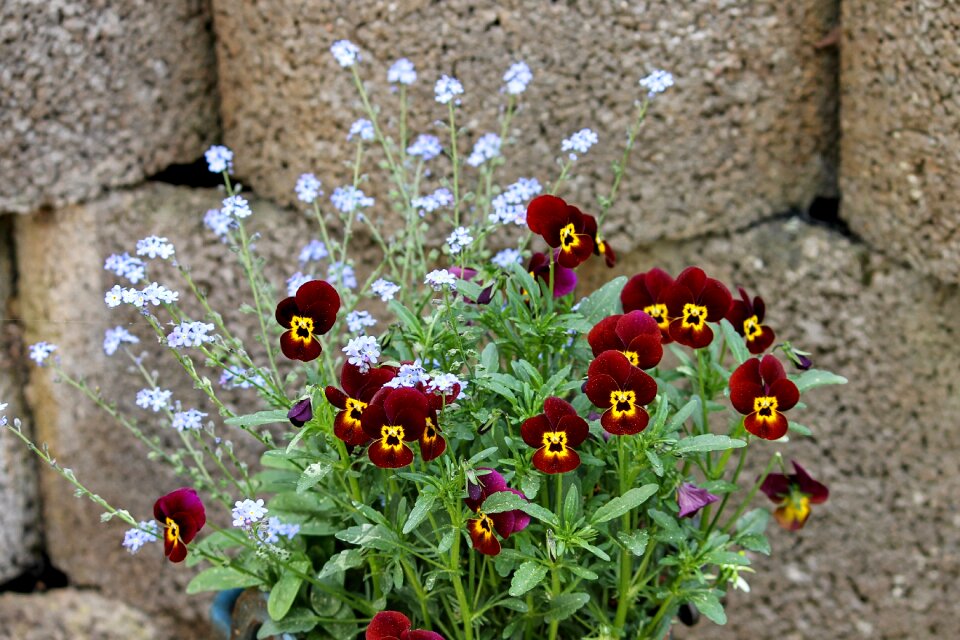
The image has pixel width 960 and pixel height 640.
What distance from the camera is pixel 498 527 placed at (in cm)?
114

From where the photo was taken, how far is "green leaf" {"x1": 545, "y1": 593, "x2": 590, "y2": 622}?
1193 millimetres

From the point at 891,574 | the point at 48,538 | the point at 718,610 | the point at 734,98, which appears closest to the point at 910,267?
the point at 734,98

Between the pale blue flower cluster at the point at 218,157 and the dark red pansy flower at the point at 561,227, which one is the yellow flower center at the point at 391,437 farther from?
the pale blue flower cluster at the point at 218,157

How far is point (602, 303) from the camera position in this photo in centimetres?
130

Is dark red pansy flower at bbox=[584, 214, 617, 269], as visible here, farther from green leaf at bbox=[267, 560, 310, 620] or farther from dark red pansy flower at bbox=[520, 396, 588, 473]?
green leaf at bbox=[267, 560, 310, 620]

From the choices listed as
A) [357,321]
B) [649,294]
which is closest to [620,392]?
[649,294]

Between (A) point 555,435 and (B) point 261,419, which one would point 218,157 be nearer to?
(B) point 261,419

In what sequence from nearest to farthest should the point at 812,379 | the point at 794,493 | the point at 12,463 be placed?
the point at 812,379
the point at 794,493
the point at 12,463

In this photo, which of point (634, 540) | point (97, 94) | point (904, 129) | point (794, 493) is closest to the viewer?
point (634, 540)

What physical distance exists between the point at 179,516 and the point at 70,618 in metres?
1.08

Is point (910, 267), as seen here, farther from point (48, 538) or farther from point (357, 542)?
point (48, 538)

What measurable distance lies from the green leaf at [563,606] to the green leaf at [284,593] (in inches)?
10.8

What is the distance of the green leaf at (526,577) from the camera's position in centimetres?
112

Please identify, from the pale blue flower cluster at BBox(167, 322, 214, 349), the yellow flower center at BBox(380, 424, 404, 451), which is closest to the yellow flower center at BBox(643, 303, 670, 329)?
the yellow flower center at BBox(380, 424, 404, 451)
